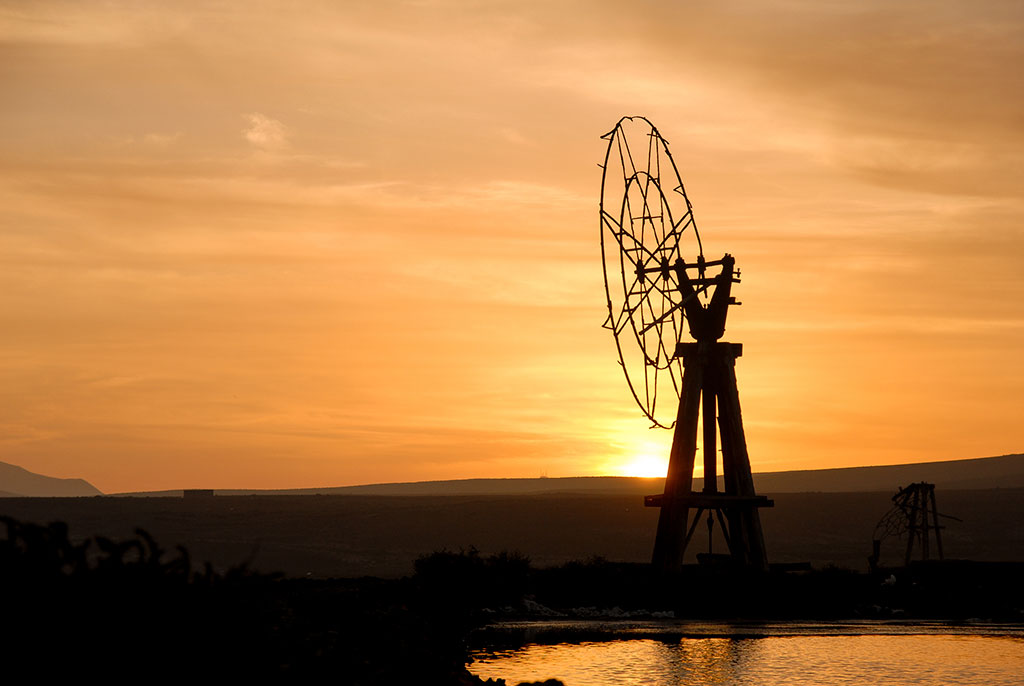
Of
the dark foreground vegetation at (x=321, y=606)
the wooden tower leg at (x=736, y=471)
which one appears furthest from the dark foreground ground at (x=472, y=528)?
the wooden tower leg at (x=736, y=471)

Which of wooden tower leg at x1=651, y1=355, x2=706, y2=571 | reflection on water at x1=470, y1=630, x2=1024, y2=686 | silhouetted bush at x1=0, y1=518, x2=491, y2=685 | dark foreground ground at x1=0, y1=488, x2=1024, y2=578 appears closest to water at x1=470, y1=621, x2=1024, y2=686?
reflection on water at x1=470, y1=630, x2=1024, y2=686

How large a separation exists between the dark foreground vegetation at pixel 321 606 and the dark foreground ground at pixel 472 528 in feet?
85.0

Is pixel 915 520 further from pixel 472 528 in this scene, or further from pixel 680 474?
pixel 472 528

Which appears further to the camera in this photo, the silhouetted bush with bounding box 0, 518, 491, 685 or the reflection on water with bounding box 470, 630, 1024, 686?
the reflection on water with bounding box 470, 630, 1024, 686

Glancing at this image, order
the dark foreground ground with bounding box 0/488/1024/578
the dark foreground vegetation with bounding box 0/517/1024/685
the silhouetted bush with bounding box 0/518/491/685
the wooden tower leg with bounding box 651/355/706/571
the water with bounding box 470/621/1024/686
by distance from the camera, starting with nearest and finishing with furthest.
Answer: the silhouetted bush with bounding box 0/518/491/685
the dark foreground vegetation with bounding box 0/517/1024/685
the water with bounding box 470/621/1024/686
the wooden tower leg with bounding box 651/355/706/571
the dark foreground ground with bounding box 0/488/1024/578

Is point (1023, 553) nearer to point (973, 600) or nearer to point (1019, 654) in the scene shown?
point (973, 600)

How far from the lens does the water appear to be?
23453 millimetres

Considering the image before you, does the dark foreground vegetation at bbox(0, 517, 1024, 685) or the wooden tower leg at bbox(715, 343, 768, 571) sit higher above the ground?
the wooden tower leg at bbox(715, 343, 768, 571)

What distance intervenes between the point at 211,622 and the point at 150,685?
694mm

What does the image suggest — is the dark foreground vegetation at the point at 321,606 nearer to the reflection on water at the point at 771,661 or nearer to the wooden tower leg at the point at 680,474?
the wooden tower leg at the point at 680,474

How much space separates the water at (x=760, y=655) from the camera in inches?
923

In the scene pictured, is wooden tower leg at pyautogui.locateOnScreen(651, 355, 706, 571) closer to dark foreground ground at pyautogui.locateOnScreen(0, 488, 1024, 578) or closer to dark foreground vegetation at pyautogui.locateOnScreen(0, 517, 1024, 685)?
dark foreground vegetation at pyautogui.locateOnScreen(0, 517, 1024, 685)

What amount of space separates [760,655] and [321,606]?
366 inches

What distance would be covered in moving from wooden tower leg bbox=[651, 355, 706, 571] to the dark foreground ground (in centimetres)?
2784
